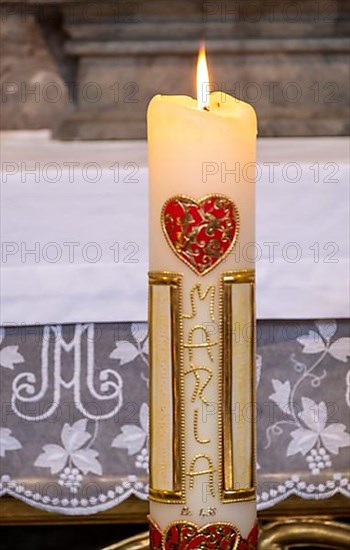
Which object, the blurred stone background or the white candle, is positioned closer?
the white candle

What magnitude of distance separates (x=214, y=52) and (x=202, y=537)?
135cm

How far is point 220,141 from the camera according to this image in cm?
46

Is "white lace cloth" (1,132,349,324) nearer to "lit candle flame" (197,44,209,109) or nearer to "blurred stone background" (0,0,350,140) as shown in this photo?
"lit candle flame" (197,44,209,109)

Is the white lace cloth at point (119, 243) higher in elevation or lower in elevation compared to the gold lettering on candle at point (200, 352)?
higher

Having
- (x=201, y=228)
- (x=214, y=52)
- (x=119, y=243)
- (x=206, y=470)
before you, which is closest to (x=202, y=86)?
(x=201, y=228)

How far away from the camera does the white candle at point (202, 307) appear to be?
1.51 ft

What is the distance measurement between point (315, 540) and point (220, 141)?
0.27 m

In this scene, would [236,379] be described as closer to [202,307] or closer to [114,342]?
[202,307]

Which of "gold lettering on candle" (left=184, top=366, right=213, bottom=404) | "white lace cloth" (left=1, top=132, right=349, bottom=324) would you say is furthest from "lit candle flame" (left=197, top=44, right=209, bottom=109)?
"white lace cloth" (left=1, top=132, right=349, bottom=324)

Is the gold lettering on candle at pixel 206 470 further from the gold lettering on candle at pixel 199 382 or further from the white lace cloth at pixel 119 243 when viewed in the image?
the white lace cloth at pixel 119 243

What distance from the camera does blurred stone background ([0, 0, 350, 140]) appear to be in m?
1.71

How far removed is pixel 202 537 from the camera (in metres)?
0.47

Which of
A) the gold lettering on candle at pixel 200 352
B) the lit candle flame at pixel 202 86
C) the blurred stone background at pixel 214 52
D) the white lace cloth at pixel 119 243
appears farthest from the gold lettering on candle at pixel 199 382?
the blurred stone background at pixel 214 52

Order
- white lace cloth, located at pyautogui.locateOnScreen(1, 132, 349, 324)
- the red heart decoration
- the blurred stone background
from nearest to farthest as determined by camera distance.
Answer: the red heart decoration < white lace cloth, located at pyautogui.locateOnScreen(1, 132, 349, 324) < the blurred stone background
